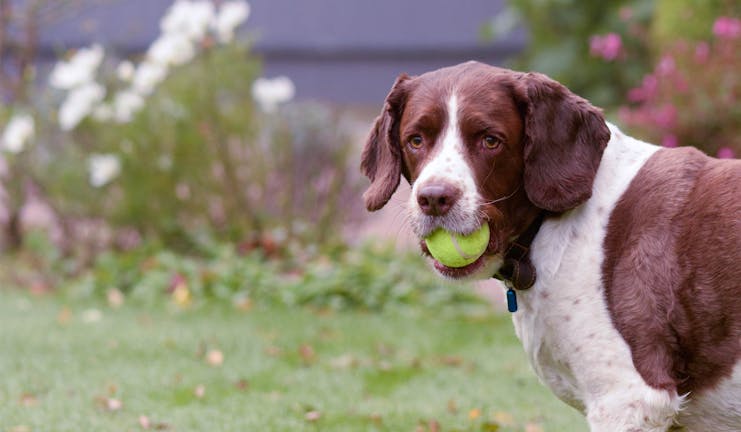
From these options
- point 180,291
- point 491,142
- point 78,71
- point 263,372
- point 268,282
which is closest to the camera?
point 491,142

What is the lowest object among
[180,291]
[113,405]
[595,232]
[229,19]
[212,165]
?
[180,291]

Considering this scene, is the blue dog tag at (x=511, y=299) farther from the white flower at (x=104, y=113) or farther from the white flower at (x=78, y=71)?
the white flower at (x=78, y=71)

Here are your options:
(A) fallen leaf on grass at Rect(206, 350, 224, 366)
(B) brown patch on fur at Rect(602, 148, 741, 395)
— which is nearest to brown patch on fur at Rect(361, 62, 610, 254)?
(B) brown patch on fur at Rect(602, 148, 741, 395)

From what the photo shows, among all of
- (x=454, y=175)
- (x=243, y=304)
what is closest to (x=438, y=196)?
(x=454, y=175)

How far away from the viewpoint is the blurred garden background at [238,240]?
204 inches

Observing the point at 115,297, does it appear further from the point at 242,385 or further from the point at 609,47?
the point at 609,47

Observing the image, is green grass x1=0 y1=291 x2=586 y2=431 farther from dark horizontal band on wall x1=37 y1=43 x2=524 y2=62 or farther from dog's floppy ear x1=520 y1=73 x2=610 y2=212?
dark horizontal band on wall x1=37 y1=43 x2=524 y2=62

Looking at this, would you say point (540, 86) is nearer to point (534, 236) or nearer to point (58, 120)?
point (534, 236)

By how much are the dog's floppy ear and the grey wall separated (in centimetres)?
1024

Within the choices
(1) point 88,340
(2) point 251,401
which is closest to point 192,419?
(2) point 251,401

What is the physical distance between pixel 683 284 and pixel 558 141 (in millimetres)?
581

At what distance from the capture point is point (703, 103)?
6.70 metres

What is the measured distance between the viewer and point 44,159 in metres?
7.73

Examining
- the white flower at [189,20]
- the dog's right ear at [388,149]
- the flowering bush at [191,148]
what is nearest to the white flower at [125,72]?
the flowering bush at [191,148]
